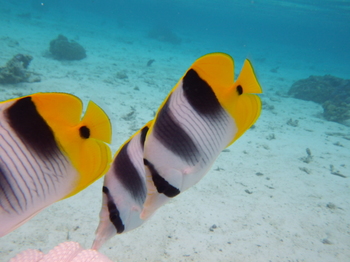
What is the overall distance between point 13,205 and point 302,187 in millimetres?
6067

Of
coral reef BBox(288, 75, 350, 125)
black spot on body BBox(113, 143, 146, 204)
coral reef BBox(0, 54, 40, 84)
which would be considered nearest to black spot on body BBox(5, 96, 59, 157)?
black spot on body BBox(113, 143, 146, 204)

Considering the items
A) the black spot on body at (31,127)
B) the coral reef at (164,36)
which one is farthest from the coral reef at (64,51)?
the coral reef at (164,36)

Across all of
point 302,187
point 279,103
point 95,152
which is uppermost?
point 95,152

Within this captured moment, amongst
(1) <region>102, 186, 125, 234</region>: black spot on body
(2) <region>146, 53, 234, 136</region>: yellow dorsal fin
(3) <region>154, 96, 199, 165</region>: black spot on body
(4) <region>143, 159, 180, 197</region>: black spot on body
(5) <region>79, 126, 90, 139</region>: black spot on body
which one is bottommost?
(1) <region>102, 186, 125, 234</region>: black spot on body

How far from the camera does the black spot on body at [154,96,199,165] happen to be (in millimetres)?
727

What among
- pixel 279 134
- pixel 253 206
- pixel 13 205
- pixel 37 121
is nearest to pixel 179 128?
pixel 37 121

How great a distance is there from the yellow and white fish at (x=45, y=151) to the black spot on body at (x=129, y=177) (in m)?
0.11

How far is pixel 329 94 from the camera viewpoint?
1418 cm

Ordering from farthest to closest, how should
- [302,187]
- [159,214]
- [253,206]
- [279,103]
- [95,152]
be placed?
[279,103]
[302,187]
[253,206]
[159,214]
[95,152]

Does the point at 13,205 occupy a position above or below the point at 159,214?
above

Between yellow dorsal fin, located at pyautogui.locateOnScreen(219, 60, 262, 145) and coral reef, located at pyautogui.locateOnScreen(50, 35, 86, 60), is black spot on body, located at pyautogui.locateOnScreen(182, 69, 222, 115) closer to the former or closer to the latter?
yellow dorsal fin, located at pyautogui.locateOnScreen(219, 60, 262, 145)

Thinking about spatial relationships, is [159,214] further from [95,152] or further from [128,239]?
[95,152]

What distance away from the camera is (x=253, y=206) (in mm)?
4371

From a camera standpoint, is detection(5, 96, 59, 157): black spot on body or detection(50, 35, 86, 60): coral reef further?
detection(50, 35, 86, 60): coral reef
